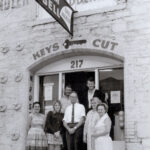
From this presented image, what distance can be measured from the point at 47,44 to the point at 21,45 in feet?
2.57

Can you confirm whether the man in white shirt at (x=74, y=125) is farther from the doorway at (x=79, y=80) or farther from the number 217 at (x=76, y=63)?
the number 217 at (x=76, y=63)

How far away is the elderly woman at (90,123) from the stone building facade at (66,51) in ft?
2.52

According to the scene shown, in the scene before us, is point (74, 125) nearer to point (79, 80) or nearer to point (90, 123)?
point (90, 123)

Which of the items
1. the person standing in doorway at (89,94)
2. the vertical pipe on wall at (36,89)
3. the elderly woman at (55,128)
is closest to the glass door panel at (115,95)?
the person standing in doorway at (89,94)

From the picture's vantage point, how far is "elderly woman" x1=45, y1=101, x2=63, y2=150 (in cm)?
834

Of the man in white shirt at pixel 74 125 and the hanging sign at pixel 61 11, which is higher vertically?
the hanging sign at pixel 61 11

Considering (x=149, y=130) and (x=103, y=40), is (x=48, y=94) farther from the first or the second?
(x=149, y=130)

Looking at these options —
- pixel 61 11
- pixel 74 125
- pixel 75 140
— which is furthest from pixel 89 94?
pixel 61 11

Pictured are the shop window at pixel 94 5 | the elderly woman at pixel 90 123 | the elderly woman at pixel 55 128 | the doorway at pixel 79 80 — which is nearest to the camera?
the elderly woman at pixel 90 123

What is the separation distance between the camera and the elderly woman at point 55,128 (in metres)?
8.34

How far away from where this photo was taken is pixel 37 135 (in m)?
8.51

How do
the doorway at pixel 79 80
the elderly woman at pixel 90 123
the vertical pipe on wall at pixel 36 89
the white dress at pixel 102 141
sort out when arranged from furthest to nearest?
the vertical pipe on wall at pixel 36 89, the doorway at pixel 79 80, the elderly woman at pixel 90 123, the white dress at pixel 102 141

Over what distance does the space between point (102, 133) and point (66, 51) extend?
2675 millimetres

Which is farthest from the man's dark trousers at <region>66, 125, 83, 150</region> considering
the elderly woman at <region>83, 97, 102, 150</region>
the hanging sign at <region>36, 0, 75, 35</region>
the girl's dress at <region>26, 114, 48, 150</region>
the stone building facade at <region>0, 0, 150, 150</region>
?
the hanging sign at <region>36, 0, 75, 35</region>
